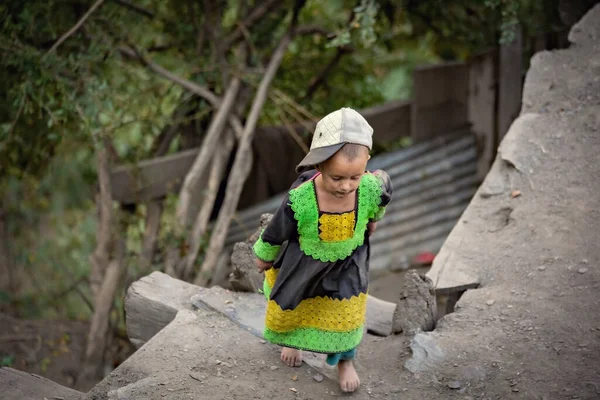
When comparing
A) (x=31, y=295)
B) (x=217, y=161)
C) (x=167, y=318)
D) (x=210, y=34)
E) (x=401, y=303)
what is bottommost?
(x=31, y=295)

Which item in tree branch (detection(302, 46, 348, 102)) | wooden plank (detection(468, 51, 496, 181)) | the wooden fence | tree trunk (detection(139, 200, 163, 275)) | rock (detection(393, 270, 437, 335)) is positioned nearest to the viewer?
rock (detection(393, 270, 437, 335))

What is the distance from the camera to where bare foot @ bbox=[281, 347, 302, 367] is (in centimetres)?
297

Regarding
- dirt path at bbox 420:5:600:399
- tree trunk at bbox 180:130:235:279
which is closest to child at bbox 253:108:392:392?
dirt path at bbox 420:5:600:399

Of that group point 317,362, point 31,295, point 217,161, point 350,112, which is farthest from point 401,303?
point 31,295

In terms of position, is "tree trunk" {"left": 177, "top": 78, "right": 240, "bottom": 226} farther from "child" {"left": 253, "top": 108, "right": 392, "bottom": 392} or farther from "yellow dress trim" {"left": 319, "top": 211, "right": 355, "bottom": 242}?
"yellow dress trim" {"left": 319, "top": 211, "right": 355, "bottom": 242}

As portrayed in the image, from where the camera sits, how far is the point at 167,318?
10.9 ft

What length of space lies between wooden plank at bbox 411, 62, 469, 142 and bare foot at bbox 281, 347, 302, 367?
3525mm

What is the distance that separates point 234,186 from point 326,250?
2.35 metres

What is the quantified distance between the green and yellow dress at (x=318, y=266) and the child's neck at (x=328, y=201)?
15mm

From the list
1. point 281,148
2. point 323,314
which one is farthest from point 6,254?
point 323,314

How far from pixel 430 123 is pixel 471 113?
1.26 feet

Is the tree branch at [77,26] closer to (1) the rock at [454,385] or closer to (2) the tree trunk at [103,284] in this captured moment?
(2) the tree trunk at [103,284]

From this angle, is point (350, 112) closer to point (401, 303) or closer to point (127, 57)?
point (401, 303)

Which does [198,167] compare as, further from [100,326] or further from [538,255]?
[538,255]
